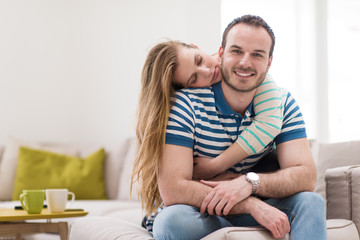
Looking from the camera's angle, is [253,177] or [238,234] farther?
[253,177]

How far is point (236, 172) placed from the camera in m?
1.76

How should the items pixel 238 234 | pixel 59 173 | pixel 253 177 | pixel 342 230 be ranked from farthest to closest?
pixel 59 173, pixel 342 230, pixel 253 177, pixel 238 234

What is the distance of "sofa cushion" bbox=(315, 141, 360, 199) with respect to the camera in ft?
6.78

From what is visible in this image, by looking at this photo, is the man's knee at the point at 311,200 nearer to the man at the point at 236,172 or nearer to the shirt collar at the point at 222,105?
the man at the point at 236,172

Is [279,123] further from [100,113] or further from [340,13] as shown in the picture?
[340,13]

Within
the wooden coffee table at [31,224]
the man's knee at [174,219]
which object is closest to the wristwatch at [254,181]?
the man's knee at [174,219]

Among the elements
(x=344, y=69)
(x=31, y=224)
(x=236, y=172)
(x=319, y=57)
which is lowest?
(x=31, y=224)

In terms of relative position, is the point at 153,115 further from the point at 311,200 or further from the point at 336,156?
the point at 336,156

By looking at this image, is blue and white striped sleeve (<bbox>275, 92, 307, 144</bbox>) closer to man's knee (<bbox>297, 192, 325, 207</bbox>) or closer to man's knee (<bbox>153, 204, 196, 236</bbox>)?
man's knee (<bbox>297, 192, 325, 207</bbox>)

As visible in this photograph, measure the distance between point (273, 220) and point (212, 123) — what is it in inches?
16.9

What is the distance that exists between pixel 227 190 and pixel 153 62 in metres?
0.56

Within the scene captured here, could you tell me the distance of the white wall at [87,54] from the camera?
3.94m

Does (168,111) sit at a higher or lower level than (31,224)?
higher

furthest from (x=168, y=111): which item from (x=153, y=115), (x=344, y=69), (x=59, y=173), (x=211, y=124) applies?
(x=344, y=69)
